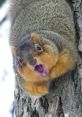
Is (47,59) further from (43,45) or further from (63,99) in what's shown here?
(63,99)

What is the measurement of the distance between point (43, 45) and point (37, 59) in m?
0.07

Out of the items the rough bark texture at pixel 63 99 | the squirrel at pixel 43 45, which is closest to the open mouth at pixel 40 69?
the squirrel at pixel 43 45

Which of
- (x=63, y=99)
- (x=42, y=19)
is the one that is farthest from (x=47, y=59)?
(x=42, y=19)

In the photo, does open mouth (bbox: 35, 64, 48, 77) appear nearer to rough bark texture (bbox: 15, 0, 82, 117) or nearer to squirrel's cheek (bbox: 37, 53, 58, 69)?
squirrel's cheek (bbox: 37, 53, 58, 69)

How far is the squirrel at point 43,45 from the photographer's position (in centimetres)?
126

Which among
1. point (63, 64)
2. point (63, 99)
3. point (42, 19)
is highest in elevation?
point (42, 19)

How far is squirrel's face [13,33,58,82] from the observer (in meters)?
1.25

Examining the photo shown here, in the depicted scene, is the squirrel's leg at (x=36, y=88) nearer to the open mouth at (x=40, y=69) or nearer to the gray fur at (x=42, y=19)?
the open mouth at (x=40, y=69)

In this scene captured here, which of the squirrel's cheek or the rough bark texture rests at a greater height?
the squirrel's cheek

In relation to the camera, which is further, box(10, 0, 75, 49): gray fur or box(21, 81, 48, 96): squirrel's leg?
box(10, 0, 75, 49): gray fur

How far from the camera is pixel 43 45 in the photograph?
1287 mm

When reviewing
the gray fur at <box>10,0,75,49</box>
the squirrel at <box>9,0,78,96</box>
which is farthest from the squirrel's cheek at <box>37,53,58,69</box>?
the gray fur at <box>10,0,75,49</box>

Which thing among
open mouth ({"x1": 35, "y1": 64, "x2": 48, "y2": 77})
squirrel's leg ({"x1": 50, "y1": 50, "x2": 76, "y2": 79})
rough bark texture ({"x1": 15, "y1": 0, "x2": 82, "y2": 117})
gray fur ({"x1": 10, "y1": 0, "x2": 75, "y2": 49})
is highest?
gray fur ({"x1": 10, "y1": 0, "x2": 75, "y2": 49})

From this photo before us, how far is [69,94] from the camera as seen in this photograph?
4.37 feet
